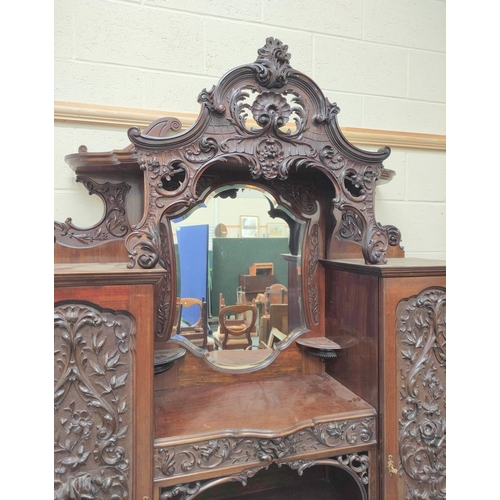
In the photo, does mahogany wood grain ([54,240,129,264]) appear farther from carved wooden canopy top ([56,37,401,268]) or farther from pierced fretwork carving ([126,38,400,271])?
pierced fretwork carving ([126,38,400,271])

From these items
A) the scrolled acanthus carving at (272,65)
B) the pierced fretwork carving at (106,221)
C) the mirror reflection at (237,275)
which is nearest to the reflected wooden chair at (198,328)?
the mirror reflection at (237,275)

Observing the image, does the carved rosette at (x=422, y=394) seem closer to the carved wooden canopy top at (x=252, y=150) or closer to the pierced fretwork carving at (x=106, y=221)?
the carved wooden canopy top at (x=252, y=150)

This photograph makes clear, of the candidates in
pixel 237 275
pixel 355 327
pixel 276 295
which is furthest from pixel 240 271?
pixel 355 327

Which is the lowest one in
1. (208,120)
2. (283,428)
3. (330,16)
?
(283,428)

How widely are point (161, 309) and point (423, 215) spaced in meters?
1.05

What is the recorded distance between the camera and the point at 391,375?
2.78 ft

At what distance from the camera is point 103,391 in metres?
0.69

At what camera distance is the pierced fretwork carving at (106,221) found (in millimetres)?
938

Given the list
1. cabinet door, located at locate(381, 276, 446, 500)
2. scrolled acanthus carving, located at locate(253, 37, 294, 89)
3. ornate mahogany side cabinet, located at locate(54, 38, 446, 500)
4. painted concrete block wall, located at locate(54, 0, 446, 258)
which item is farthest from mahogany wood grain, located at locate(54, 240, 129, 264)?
cabinet door, located at locate(381, 276, 446, 500)

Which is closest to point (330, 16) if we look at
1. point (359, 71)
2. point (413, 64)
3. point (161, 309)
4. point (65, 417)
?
point (359, 71)

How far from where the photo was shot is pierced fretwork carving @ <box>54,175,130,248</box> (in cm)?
94

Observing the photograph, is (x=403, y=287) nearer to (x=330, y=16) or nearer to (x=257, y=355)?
(x=257, y=355)

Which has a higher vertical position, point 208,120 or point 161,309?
point 208,120

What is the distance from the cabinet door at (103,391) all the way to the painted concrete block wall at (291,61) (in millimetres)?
433
